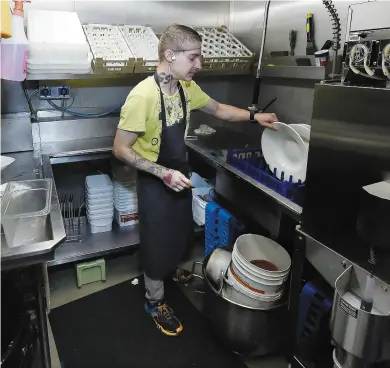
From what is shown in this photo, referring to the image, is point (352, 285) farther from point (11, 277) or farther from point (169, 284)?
point (169, 284)

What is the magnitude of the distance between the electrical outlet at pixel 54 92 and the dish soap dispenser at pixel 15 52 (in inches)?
17.0

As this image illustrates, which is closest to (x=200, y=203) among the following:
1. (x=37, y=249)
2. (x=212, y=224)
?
(x=212, y=224)

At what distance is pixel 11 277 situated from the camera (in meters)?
1.28

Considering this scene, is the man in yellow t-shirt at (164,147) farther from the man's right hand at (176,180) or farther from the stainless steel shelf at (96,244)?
the stainless steel shelf at (96,244)

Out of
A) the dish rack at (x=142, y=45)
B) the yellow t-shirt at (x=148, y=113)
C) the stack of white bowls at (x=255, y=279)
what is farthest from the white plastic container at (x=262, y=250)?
the dish rack at (x=142, y=45)

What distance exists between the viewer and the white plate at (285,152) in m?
1.72

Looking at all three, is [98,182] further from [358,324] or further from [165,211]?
[358,324]

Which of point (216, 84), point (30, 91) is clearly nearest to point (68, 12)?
point (30, 91)

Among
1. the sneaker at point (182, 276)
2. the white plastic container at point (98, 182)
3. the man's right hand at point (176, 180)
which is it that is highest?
the man's right hand at point (176, 180)

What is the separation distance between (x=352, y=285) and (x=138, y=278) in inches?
59.5

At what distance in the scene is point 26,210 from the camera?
1.49 metres

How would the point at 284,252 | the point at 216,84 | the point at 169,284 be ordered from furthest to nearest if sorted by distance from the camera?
the point at 216,84, the point at 169,284, the point at 284,252

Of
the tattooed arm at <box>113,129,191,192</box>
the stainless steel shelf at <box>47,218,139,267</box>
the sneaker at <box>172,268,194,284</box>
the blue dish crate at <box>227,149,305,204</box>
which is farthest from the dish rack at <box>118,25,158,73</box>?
the sneaker at <box>172,268,194,284</box>

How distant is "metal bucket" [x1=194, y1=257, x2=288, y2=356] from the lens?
64.3 inches
